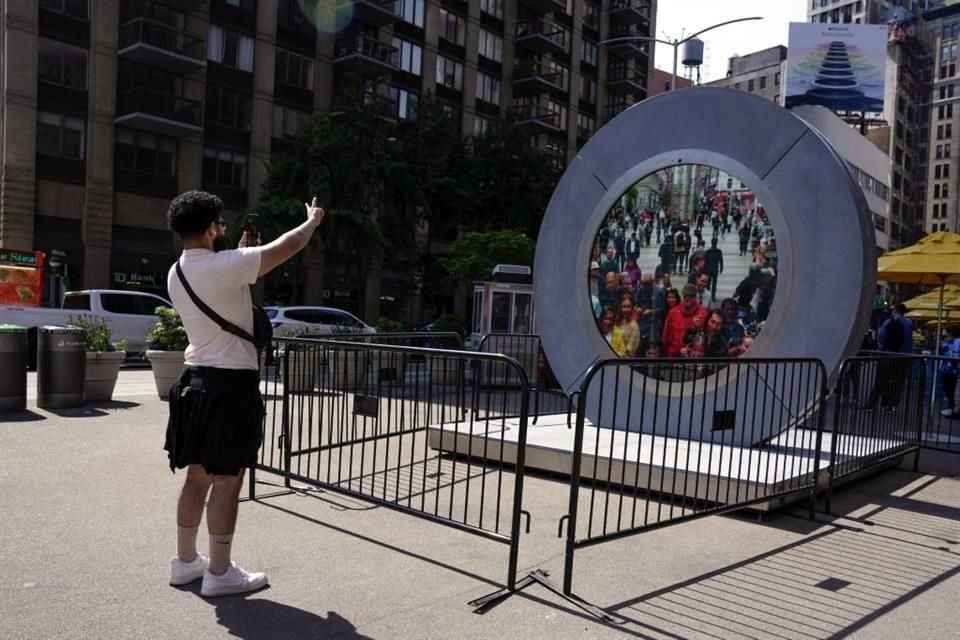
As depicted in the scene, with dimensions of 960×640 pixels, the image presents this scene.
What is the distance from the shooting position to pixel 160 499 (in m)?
6.08

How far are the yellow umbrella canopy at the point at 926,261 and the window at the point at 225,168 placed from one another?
28365 millimetres

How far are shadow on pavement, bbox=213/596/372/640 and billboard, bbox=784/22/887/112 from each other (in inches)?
2690

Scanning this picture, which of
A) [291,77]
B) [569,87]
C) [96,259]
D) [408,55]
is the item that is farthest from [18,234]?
[569,87]

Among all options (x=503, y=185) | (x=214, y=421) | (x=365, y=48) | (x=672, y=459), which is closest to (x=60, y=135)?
(x=365, y=48)

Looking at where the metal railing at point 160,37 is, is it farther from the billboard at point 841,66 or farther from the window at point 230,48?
the billboard at point 841,66

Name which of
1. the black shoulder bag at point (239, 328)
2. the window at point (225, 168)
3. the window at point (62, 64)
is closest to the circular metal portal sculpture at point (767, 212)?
the black shoulder bag at point (239, 328)

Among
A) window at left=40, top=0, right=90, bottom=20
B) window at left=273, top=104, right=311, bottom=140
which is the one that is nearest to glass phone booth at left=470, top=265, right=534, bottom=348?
window at left=273, top=104, right=311, bottom=140

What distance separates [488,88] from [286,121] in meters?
15.4

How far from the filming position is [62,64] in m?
29.8

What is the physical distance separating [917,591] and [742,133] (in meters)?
4.87

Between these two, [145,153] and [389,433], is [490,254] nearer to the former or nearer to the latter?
[145,153]

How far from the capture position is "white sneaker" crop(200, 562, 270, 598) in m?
4.14

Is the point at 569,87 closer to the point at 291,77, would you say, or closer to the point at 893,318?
the point at 291,77

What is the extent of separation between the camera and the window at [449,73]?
4475cm
